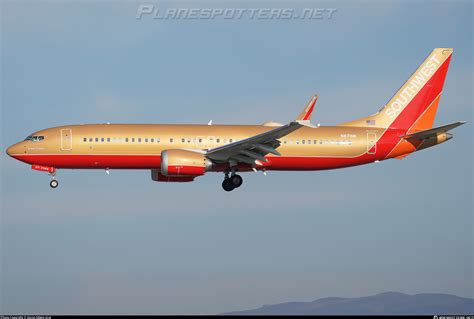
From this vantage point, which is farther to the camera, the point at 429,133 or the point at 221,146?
the point at 429,133

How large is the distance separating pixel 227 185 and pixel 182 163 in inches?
191

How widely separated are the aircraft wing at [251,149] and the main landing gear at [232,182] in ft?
4.62

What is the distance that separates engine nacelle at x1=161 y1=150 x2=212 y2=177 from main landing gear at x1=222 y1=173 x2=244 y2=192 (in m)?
3.21

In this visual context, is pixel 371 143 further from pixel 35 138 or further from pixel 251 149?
pixel 35 138

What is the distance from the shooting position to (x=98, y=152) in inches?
1869

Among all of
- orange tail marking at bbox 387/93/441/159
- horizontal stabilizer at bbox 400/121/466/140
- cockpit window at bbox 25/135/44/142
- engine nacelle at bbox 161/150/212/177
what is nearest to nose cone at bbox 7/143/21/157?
cockpit window at bbox 25/135/44/142

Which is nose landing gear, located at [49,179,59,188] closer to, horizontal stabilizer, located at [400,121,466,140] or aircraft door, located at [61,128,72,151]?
aircraft door, located at [61,128,72,151]

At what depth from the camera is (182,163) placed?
46531mm

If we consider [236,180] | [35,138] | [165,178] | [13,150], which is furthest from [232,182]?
[13,150]

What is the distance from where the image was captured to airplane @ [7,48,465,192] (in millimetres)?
47312

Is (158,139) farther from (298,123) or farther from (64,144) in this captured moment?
(298,123)

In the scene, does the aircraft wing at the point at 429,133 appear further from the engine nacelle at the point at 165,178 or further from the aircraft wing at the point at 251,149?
the engine nacelle at the point at 165,178

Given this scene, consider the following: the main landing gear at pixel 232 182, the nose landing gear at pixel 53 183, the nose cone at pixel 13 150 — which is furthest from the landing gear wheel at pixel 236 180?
the nose cone at pixel 13 150

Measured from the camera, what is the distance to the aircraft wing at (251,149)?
46188 millimetres
